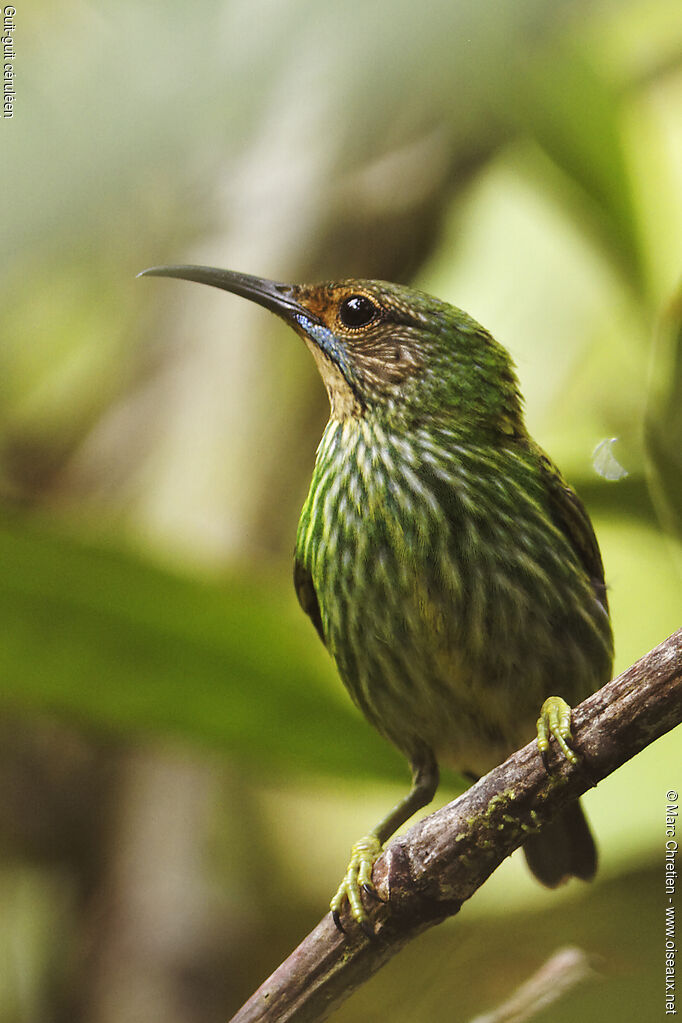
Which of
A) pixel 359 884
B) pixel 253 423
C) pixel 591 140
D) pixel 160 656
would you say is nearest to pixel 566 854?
pixel 359 884

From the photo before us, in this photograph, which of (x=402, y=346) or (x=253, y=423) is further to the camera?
(x=253, y=423)

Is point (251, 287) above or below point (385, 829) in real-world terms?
above

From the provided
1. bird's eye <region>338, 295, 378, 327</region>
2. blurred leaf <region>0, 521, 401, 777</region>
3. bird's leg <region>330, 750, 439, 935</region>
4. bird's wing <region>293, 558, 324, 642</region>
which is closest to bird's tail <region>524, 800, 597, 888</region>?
bird's leg <region>330, 750, 439, 935</region>

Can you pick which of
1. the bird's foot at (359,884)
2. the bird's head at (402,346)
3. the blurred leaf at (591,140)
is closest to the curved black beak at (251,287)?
the bird's head at (402,346)

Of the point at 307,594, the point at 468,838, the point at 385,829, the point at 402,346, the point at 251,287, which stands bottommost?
the point at 468,838

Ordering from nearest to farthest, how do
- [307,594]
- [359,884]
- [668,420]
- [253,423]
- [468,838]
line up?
[468,838] → [359,884] → [668,420] → [307,594] → [253,423]

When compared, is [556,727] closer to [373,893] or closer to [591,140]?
[373,893]

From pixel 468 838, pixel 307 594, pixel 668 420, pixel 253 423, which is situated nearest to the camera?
pixel 468 838
